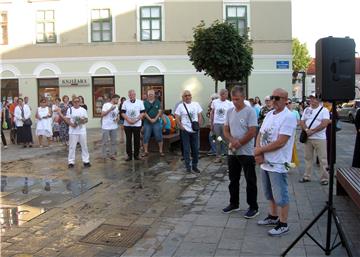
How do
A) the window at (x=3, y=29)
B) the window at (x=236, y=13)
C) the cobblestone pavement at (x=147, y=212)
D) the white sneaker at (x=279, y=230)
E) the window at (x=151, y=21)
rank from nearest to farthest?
the cobblestone pavement at (x=147, y=212)
the white sneaker at (x=279, y=230)
the window at (x=236, y=13)
the window at (x=151, y=21)
the window at (x=3, y=29)

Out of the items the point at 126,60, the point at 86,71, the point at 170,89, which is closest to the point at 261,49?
the point at 170,89

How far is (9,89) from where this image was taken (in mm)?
26922

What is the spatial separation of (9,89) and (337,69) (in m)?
24.8

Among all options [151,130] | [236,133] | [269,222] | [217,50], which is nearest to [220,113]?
[151,130]

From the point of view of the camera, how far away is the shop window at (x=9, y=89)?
87.9 feet

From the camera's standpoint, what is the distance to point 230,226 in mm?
6105

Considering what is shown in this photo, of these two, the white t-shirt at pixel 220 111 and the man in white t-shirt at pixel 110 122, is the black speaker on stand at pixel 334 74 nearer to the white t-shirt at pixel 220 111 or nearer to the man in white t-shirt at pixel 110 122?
the white t-shirt at pixel 220 111

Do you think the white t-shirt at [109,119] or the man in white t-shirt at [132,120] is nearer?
the man in white t-shirt at [132,120]

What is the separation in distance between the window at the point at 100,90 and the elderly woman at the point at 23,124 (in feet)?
32.0

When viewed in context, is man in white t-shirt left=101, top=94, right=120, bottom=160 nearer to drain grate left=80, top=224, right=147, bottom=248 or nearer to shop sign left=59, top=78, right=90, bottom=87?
drain grate left=80, top=224, right=147, bottom=248

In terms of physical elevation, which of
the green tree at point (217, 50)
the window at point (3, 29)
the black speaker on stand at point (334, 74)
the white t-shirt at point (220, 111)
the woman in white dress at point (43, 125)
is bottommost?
the woman in white dress at point (43, 125)

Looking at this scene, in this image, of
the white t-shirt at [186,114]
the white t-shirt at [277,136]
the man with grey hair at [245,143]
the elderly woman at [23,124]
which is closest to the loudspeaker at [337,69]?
the white t-shirt at [277,136]

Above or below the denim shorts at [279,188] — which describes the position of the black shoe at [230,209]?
below

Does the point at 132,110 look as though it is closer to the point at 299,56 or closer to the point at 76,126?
the point at 76,126
